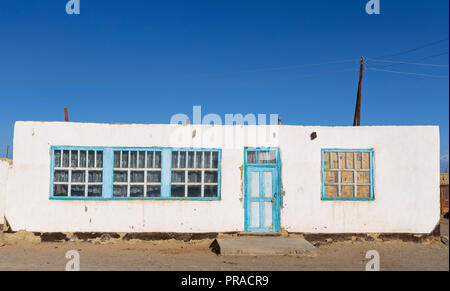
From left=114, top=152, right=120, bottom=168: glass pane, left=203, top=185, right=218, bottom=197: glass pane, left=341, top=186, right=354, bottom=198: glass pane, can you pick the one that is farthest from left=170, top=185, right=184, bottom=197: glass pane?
left=341, top=186, right=354, bottom=198: glass pane

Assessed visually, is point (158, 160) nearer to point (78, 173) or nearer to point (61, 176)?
point (78, 173)

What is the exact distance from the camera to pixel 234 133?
35.9 feet

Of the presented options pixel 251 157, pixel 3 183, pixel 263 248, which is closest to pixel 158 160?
pixel 251 157

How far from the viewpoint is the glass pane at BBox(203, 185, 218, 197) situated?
10.9 meters

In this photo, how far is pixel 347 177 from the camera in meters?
11.1

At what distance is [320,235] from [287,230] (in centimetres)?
89

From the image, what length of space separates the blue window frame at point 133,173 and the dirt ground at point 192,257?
1222mm

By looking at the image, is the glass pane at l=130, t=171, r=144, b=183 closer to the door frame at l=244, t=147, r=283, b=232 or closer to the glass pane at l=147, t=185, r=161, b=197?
the glass pane at l=147, t=185, r=161, b=197

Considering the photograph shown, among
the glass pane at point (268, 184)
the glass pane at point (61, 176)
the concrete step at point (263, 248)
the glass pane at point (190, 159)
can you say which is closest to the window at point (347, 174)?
the glass pane at point (268, 184)

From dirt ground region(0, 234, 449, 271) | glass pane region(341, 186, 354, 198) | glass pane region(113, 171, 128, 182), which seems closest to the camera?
dirt ground region(0, 234, 449, 271)

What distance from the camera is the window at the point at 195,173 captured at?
10852 mm

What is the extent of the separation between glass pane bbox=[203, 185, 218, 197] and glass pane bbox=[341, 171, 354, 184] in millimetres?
3396

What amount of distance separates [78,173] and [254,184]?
179 inches
